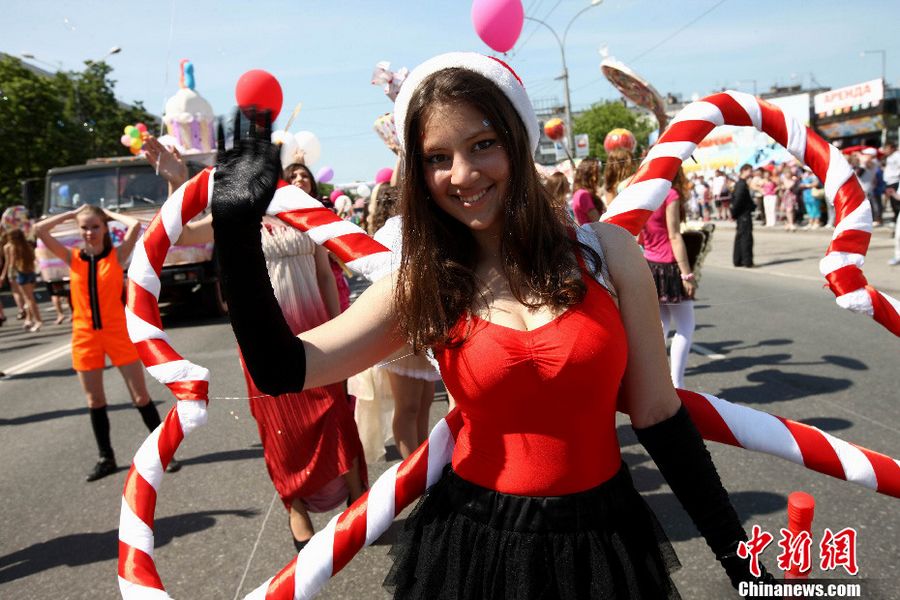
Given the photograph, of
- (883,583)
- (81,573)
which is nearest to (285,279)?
(81,573)

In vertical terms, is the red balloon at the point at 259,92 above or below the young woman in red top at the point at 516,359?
above

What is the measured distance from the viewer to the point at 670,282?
5.25 metres

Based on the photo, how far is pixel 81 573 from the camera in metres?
3.60

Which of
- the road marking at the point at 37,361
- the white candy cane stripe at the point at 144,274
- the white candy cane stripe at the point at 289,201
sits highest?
the white candy cane stripe at the point at 289,201

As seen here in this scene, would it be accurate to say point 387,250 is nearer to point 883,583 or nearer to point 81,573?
point 883,583

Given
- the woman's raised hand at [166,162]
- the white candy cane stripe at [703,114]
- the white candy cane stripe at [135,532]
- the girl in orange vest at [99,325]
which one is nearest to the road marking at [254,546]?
the girl in orange vest at [99,325]

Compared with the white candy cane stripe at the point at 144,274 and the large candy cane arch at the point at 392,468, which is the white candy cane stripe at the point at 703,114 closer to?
the large candy cane arch at the point at 392,468

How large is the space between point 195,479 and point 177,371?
3081 millimetres

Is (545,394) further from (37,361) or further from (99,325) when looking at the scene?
(37,361)

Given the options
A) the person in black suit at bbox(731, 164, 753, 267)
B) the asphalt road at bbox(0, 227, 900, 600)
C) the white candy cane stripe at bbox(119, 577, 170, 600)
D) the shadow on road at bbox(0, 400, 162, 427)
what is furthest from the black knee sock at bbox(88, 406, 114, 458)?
the person in black suit at bbox(731, 164, 753, 267)

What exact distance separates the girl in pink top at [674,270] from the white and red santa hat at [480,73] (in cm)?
355

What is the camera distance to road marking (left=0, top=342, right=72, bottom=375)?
947 cm

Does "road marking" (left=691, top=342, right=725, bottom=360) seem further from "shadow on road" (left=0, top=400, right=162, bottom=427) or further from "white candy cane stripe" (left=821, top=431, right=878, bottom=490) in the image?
"shadow on road" (left=0, top=400, right=162, bottom=427)

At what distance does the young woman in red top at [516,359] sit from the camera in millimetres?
1626
